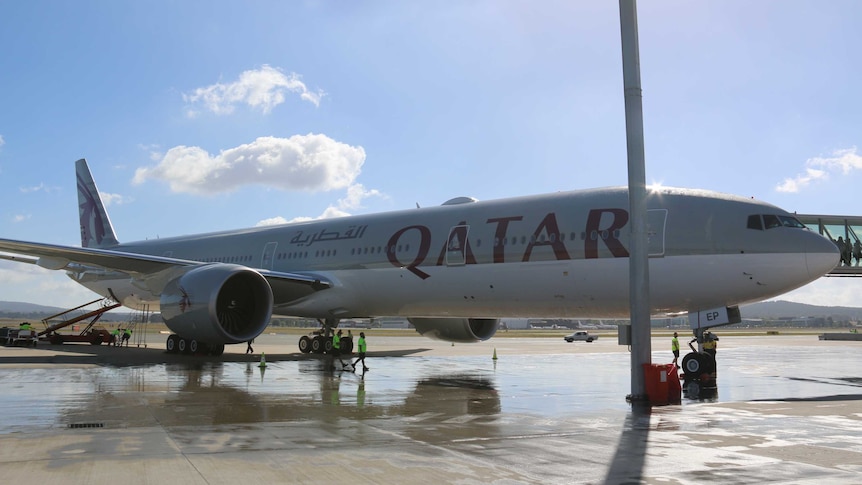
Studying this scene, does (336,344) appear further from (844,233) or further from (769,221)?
(844,233)

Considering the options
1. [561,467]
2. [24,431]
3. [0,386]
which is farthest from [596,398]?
[0,386]

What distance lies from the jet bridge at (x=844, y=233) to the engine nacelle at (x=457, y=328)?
14.8 m

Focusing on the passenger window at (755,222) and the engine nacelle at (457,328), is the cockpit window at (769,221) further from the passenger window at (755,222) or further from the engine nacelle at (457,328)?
the engine nacelle at (457,328)

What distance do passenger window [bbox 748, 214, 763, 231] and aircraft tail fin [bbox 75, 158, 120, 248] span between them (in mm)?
24029

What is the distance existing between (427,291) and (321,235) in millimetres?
4822

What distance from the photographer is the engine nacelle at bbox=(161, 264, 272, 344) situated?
49.0ft

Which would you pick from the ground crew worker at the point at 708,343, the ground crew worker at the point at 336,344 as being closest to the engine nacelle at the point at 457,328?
the ground crew worker at the point at 336,344

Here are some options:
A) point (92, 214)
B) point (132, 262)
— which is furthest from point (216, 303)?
point (92, 214)

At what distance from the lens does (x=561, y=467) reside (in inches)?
224

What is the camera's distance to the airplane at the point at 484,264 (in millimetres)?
12641

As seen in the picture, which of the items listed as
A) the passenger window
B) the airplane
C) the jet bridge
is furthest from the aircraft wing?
the jet bridge

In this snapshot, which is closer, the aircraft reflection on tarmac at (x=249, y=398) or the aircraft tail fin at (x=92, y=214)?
the aircraft reflection on tarmac at (x=249, y=398)

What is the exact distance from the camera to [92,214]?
29.2 m

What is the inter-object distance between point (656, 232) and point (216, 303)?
8.84 metres
